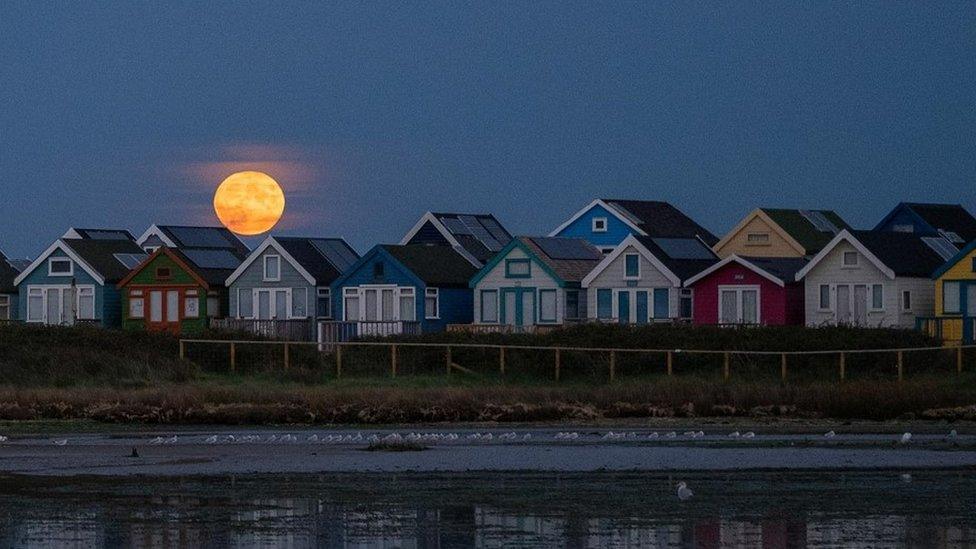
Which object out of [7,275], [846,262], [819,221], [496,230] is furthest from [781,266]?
[7,275]

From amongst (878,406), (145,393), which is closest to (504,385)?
(145,393)

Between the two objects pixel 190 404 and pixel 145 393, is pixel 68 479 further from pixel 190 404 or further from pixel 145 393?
pixel 145 393

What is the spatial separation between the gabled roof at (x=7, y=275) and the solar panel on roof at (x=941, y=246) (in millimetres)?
42569

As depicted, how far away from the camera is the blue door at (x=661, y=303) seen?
235 ft

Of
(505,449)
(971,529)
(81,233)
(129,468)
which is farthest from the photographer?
(81,233)

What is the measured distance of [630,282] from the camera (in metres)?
72.1

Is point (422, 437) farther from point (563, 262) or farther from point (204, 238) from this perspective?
point (204, 238)

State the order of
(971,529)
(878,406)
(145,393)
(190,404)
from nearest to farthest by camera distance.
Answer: (971,529) < (878,406) < (190,404) < (145,393)

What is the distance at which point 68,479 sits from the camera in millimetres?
26266

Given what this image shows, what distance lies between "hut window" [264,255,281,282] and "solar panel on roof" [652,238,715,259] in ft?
53.3

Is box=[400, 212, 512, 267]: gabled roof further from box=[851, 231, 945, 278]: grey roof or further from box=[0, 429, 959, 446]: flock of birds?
box=[0, 429, 959, 446]: flock of birds

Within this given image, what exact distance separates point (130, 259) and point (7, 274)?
9.77 m

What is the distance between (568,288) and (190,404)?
32.7 meters

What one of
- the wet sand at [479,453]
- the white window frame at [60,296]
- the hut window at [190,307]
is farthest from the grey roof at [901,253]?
the white window frame at [60,296]
